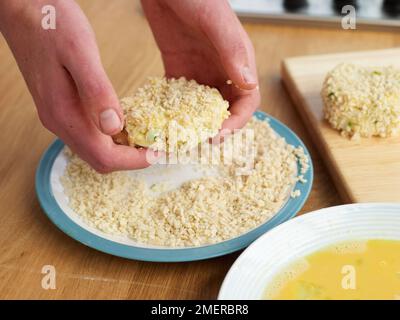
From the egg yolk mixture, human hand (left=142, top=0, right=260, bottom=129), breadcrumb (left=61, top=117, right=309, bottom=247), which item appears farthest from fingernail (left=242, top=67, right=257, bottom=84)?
the egg yolk mixture

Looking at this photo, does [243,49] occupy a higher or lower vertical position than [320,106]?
higher

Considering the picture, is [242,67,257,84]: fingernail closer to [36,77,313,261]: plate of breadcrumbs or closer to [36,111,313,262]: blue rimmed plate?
[36,77,313,261]: plate of breadcrumbs

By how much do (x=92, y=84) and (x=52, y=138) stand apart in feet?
1.50

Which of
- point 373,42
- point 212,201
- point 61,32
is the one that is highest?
point 61,32

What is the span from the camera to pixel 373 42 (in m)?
1.62

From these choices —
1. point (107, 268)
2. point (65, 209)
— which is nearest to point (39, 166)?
point (65, 209)

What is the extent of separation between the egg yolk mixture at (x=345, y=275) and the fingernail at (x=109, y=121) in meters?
0.33

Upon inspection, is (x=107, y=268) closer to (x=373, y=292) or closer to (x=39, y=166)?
(x=39, y=166)

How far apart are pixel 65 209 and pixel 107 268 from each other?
0.13 m

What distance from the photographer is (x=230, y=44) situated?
1.02m

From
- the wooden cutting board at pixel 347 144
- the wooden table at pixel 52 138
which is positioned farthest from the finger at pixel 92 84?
the wooden cutting board at pixel 347 144

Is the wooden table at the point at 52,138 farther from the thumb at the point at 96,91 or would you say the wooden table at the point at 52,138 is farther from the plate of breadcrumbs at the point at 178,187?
the thumb at the point at 96,91

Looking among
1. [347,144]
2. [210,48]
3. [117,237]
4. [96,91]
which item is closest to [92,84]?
[96,91]

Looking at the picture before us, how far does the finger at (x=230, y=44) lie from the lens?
Answer: 40.1 inches
